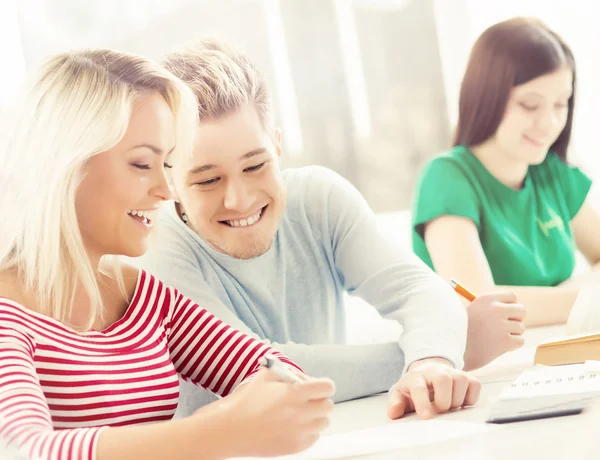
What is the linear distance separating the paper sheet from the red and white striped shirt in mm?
167

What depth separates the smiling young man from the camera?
1.21 metres

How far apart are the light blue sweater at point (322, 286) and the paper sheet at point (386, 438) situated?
0.83 feet

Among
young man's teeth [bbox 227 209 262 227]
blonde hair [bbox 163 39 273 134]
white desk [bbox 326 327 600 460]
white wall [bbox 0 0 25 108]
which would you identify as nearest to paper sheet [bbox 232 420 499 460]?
white desk [bbox 326 327 600 460]

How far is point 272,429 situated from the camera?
2.25 ft

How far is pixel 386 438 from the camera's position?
85cm

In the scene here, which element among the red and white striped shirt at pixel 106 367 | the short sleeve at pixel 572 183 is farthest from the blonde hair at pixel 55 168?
the short sleeve at pixel 572 183

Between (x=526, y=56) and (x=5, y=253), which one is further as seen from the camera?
(x=526, y=56)

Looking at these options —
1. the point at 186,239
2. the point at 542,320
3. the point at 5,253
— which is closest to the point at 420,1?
the point at 542,320

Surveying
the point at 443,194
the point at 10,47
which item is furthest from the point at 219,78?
the point at 10,47

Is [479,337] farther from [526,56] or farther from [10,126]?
[526,56]

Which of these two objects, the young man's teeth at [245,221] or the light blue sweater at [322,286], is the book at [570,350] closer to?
the light blue sweater at [322,286]

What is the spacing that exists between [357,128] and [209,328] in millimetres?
2152

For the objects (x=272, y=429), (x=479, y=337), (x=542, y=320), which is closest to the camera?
(x=272, y=429)

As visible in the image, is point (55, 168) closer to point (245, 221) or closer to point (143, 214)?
point (143, 214)
